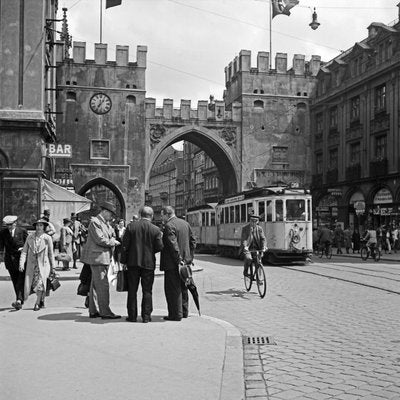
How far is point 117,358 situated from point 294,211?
625 inches

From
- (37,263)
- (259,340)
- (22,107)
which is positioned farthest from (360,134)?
(259,340)

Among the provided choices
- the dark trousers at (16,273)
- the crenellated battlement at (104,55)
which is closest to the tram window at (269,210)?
the dark trousers at (16,273)

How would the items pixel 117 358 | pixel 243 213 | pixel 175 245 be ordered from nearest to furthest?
pixel 117 358, pixel 175 245, pixel 243 213

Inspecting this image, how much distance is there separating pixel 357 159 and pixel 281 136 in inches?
319

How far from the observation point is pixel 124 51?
41281mm

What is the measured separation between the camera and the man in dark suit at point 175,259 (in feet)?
27.6

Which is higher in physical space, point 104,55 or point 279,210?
point 104,55

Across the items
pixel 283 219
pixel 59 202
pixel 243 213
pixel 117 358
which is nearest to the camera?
pixel 117 358

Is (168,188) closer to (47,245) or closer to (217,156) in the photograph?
(217,156)

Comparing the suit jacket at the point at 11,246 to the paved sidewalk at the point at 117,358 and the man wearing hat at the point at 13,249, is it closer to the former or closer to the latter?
the man wearing hat at the point at 13,249

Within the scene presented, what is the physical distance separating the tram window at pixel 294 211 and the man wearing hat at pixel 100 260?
13.2m

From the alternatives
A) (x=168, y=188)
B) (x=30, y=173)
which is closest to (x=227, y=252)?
(x=30, y=173)

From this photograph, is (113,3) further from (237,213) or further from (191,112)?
(191,112)

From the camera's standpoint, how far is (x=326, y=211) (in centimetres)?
4119
